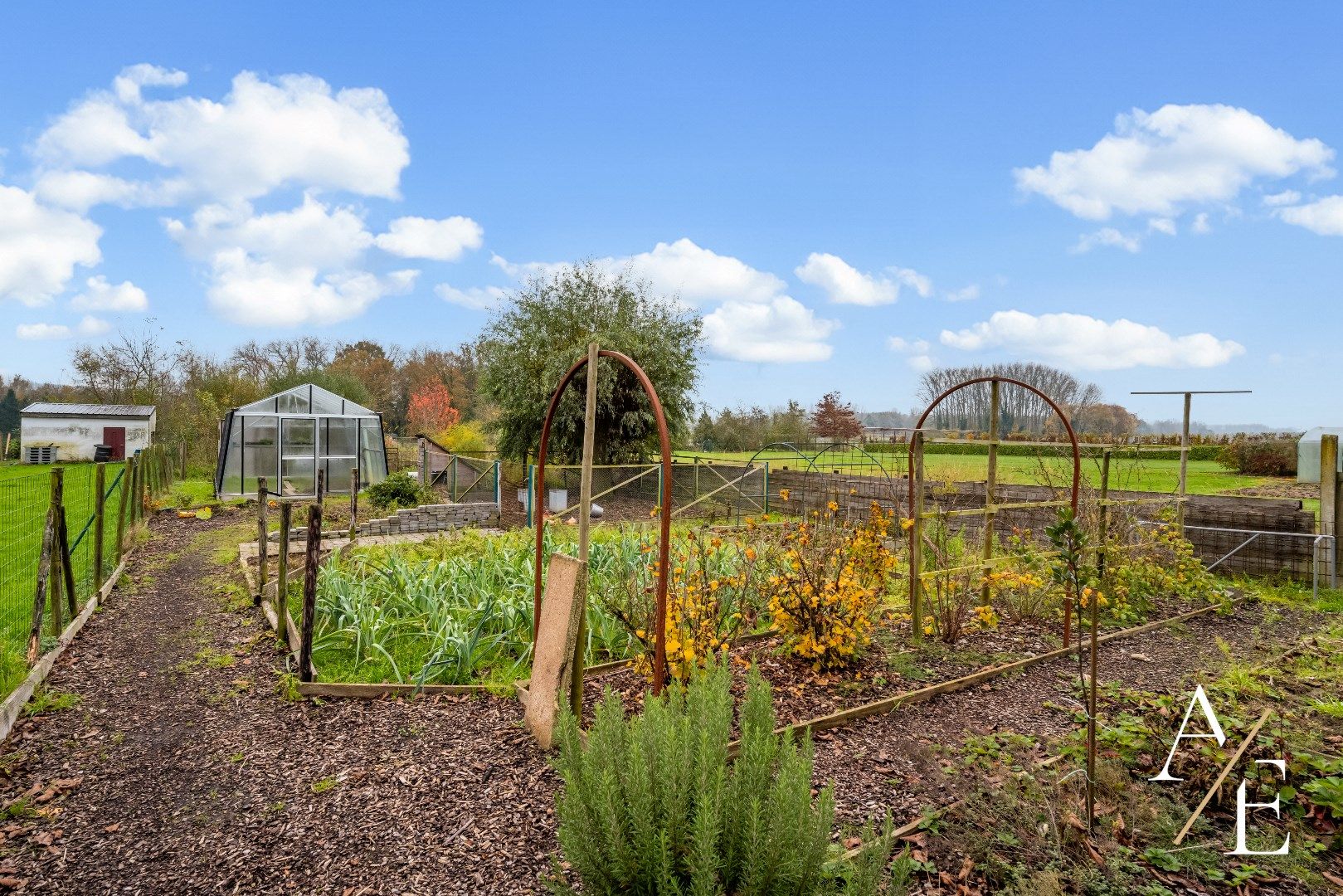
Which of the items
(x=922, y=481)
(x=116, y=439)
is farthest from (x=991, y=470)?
(x=116, y=439)

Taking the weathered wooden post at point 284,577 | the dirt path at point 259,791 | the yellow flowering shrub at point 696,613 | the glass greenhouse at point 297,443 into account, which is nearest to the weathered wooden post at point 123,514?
the dirt path at point 259,791

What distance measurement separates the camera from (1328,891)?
2.76m

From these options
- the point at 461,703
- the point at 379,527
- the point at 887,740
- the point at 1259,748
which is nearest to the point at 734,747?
the point at 887,740

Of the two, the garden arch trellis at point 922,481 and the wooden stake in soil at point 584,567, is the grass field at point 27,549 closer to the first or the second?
the wooden stake in soil at point 584,567

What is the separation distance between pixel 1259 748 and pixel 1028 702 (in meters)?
1.35

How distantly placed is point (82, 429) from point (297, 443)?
58.7ft

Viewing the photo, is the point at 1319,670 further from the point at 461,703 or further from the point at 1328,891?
the point at 461,703

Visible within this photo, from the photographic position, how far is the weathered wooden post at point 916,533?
5.51m

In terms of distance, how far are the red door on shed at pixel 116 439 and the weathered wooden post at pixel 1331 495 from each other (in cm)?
3550

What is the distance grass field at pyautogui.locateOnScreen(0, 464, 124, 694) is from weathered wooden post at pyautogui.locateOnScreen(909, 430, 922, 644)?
6165mm

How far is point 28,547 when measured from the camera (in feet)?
32.8

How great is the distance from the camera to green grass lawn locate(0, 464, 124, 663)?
633 centimetres

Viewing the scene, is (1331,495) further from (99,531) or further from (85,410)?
(85,410)
